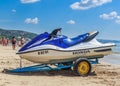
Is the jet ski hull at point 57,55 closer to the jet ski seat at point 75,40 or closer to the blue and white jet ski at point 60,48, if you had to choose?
the blue and white jet ski at point 60,48

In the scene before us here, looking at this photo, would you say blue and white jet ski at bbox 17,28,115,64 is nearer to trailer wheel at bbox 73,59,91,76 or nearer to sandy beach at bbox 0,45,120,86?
trailer wheel at bbox 73,59,91,76

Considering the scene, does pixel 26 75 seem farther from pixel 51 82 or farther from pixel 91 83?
pixel 91 83

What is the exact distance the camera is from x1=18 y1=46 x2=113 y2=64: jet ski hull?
43.8 ft

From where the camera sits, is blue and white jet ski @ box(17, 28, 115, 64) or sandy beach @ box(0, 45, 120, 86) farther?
blue and white jet ski @ box(17, 28, 115, 64)

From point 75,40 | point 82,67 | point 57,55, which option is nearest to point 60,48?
point 57,55

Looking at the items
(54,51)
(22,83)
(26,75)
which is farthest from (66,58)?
(22,83)

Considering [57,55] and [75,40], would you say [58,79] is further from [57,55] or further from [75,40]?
[75,40]

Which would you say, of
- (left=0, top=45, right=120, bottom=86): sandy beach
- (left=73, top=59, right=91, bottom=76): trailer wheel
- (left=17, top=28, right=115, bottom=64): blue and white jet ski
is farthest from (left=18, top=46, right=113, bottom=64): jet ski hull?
(left=0, top=45, right=120, bottom=86): sandy beach

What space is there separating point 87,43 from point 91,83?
8.27 ft

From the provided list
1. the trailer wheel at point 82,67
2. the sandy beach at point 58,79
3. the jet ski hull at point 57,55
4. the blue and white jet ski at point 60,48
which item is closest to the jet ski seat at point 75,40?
the blue and white jet ski at point 60,48

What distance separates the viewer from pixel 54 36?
13859mm

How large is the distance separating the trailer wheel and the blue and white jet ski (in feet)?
0.99

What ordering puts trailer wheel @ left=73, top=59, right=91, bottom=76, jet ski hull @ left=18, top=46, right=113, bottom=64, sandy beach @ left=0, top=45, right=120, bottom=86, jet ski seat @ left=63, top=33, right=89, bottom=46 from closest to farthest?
sandy beach @ left=0, top=45, right=120, bottom=86 → jet ski hull @ left=18, top=46, right=113, bottom=64 → trailer wheel @ left=73, top=59, right=91, bottom=76 → jet ski seat @ left=63, top=33, right=89, bottom=46

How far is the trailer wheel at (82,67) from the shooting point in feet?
44.2
